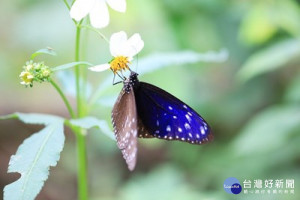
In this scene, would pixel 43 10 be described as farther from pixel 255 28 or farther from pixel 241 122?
pixel 241 122

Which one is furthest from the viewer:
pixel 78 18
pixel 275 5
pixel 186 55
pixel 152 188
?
pixel 275 5

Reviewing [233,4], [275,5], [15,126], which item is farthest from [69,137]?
[275,5]

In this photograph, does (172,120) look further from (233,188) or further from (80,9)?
(233,188)

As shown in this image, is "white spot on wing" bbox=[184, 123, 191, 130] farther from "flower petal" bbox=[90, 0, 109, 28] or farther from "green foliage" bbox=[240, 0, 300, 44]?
"green foliage" bbox=[240, 0, 300, 44]

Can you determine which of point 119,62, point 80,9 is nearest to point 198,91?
point 119,62

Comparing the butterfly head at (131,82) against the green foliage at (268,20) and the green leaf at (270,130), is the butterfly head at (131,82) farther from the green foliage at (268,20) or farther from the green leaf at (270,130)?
the green foliage at (268,20)

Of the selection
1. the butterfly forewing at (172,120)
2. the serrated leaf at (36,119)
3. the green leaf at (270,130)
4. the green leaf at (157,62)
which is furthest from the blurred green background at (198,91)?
the butterfly forewing at (172,120)

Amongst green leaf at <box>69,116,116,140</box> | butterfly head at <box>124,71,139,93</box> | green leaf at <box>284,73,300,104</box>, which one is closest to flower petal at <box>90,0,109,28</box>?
butterfly head at <box>124,71,139,93</box>
